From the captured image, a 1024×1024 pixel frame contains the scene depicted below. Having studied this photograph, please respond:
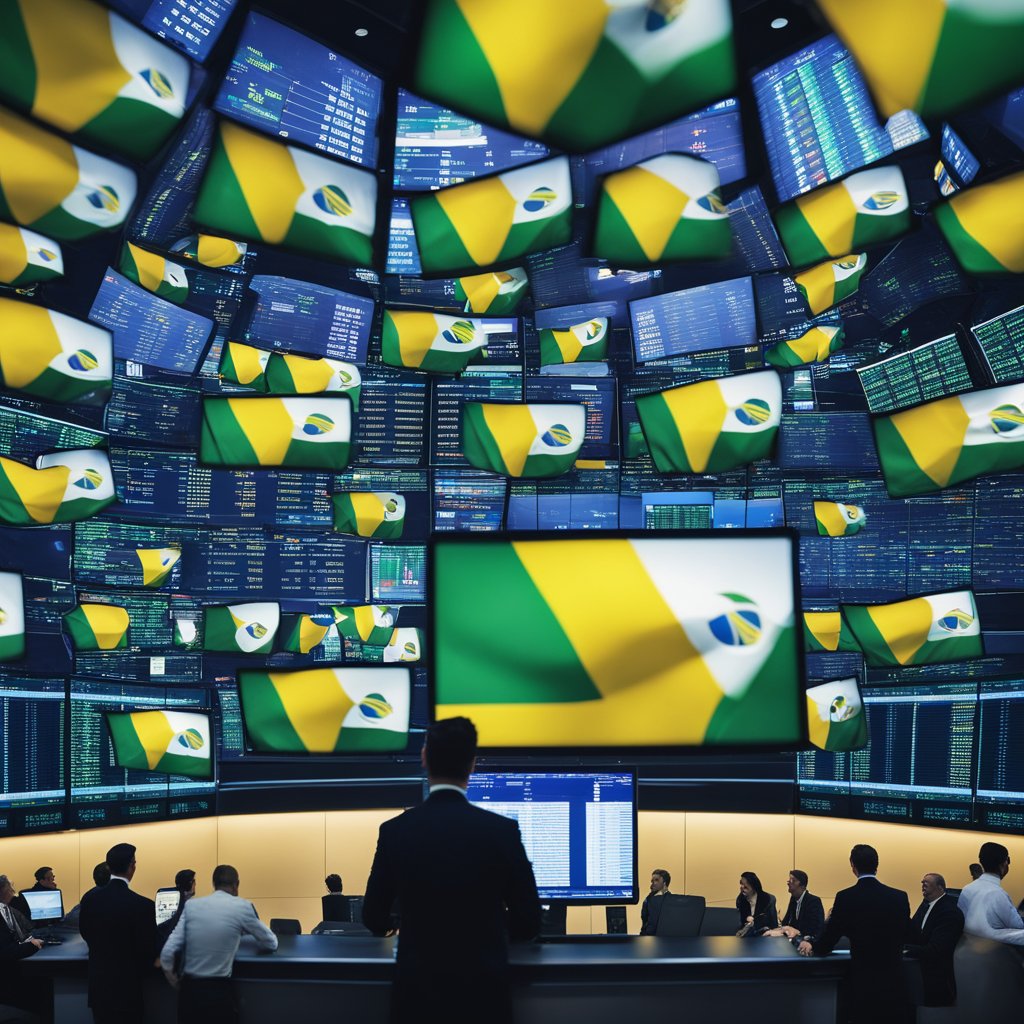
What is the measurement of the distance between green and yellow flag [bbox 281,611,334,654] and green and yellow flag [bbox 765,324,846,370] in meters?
4.53

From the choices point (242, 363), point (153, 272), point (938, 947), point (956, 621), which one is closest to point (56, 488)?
point (242, 363)

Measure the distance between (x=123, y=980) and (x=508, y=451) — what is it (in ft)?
14.2

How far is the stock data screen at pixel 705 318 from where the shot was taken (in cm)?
724

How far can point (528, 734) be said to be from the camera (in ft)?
9.39

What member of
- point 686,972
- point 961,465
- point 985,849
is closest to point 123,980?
point 686,972

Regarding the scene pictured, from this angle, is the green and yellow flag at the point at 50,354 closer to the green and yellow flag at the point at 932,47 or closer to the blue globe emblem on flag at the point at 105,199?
the blue globe emblem on flag at the point at 105,199

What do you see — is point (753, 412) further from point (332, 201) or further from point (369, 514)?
A: point (369, 514)

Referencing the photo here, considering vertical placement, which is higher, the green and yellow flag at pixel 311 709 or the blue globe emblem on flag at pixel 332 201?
the blue globe emblem on flag at pixel 332 201

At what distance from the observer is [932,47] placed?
8.08ft

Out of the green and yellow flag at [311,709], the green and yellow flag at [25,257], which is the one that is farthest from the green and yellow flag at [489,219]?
the green and yellow flag at [25,257]

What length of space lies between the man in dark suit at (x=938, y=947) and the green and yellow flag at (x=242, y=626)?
6045 mm

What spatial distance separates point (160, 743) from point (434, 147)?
4.66 meters

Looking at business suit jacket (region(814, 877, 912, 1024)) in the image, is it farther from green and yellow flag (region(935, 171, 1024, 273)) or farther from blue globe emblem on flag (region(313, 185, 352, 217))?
blue globe emblem on flag (region(313, 185, 352, 217))

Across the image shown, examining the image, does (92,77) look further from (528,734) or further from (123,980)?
(123,980)
